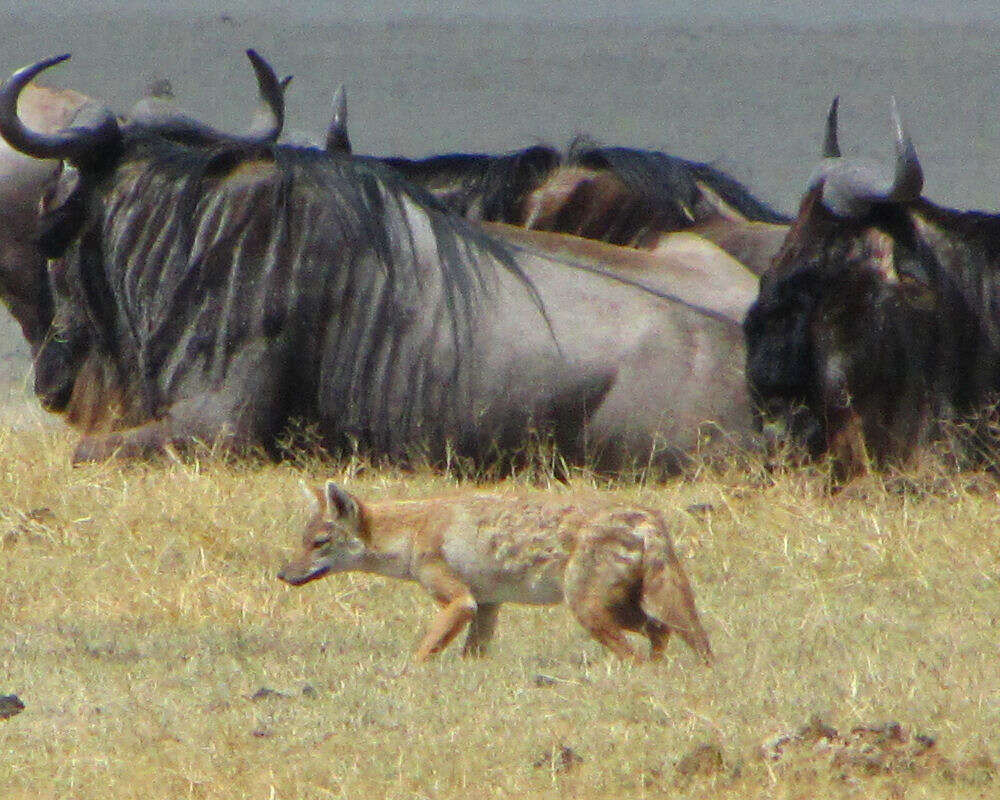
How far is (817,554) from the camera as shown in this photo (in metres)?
6.22

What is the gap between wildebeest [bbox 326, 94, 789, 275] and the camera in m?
9.18

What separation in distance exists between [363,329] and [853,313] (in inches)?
75.1

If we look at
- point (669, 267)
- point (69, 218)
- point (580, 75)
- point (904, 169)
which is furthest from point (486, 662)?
point (580, 75)

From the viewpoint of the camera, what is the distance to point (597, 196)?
925cm

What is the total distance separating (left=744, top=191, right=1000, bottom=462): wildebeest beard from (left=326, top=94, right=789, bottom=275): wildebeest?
1.38 meters

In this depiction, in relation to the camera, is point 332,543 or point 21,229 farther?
point 21,229

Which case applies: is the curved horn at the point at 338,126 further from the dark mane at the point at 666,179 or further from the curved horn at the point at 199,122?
the dark mane at the point at 666,179

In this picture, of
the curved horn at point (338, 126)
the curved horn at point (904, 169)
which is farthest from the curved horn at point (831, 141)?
the curved horn at point (338, 126)

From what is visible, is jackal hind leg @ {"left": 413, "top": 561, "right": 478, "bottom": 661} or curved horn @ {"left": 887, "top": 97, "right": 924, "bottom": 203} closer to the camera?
jackal hind leg @ {"left": 413, "top": 561, "right": 478, "bottom": 661}

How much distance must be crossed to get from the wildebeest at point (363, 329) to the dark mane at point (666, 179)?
3.25 ft

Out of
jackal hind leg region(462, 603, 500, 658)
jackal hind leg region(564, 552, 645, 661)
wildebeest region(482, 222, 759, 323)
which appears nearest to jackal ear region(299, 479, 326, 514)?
jackal hind leg region(462, 603, 500, 658)

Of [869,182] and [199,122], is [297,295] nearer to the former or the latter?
[199,122]

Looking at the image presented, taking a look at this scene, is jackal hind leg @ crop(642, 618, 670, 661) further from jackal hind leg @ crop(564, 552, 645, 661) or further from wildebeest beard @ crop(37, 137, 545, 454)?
wildebeest beard @ crop(37, 137, 545, 454)

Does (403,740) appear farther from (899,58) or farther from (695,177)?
(899,58)
